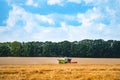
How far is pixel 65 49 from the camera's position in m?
120

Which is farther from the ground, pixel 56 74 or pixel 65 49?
pixel 65 49

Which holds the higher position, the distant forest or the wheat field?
the distant forest

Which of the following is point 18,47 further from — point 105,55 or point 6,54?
point 105,55

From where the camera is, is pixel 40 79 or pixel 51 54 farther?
pixel 51 54

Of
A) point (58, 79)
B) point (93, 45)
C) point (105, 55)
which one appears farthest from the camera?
point (93, 45)

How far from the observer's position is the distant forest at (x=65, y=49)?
4545 inches

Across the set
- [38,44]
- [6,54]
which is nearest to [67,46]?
[38,44]

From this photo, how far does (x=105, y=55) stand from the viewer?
112625 millimetres

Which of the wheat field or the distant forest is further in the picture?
the distant forest

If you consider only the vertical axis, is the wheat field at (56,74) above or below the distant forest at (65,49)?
below

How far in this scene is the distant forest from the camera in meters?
115

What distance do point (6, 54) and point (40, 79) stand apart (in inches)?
3877

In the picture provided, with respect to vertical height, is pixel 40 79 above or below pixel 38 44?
below

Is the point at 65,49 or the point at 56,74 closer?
the point at 56,74
